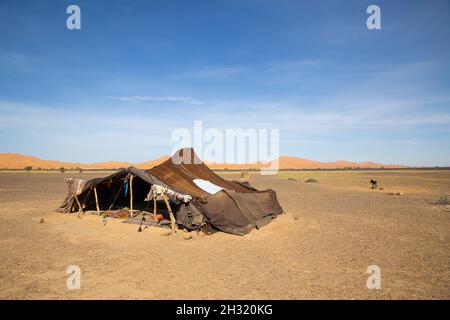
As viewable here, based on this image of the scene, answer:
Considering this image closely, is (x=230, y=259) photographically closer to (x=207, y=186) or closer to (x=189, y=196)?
(x=189, y=196)

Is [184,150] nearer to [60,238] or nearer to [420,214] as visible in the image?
[60,238]

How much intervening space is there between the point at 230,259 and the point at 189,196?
4.26 meters

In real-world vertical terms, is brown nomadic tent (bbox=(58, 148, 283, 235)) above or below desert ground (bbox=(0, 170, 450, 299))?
above

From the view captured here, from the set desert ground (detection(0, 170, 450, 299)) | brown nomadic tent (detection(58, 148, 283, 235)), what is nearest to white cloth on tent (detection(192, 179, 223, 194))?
A: brown nomadic tent (detection(58, 148, 283, 235))

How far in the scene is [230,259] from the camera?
878 cm

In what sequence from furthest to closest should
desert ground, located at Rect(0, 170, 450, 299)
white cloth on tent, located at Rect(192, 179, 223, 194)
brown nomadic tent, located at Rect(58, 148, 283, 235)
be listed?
white cloth on tent, located at Rect(192, 179, 223, 194) → brown nomadic tent, located at Rect(58, 148, 283, 235) → desert ground, located at Rect(0, 170, 450, 299)

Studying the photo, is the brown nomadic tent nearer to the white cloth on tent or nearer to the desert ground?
the white cloth on tent

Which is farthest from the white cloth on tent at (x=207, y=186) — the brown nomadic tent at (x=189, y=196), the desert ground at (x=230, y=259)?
the desert ground at (x=230, y=259)

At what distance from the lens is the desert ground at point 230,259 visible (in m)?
6.59

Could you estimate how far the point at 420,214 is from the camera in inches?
623

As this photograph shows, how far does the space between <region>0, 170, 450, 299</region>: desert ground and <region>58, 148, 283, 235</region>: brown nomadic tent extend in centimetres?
77

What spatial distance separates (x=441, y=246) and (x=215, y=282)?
24.7 feet

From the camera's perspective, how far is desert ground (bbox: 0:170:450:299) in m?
6.59

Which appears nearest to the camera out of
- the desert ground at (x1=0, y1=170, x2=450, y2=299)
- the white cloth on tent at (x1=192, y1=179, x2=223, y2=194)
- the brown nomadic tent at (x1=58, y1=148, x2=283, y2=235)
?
the desert ground at (x1=0, y1=170, x2=450, y2=299)
